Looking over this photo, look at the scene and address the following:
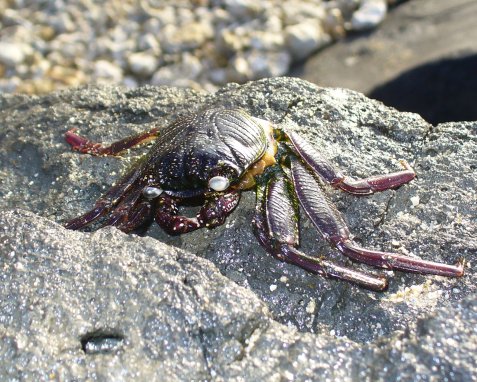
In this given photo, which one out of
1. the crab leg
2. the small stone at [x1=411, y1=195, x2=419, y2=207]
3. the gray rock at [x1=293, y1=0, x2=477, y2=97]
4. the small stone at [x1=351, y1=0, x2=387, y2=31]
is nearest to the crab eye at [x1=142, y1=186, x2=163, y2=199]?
the crab leg

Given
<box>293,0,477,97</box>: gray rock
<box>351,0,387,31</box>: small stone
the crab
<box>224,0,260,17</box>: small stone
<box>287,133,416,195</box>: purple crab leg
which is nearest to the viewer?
the crab

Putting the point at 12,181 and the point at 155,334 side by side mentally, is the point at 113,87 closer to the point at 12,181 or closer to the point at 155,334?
the point at 12,181

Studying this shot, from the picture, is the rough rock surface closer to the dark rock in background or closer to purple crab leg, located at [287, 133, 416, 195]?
purple crab leg, located at [287, 133, 416, 195]

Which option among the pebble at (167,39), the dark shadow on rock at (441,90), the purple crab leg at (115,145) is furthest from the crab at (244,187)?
the pebble at (167,39)

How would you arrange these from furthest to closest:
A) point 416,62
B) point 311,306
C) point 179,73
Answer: point 179,73 → point 416,62 → point 311,306

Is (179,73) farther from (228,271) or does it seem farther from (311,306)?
(311,306)

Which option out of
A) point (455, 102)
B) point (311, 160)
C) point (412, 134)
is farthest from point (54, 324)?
point (455, 102)

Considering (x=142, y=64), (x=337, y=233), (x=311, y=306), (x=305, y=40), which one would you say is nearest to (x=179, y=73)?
(x=142, y=64)
